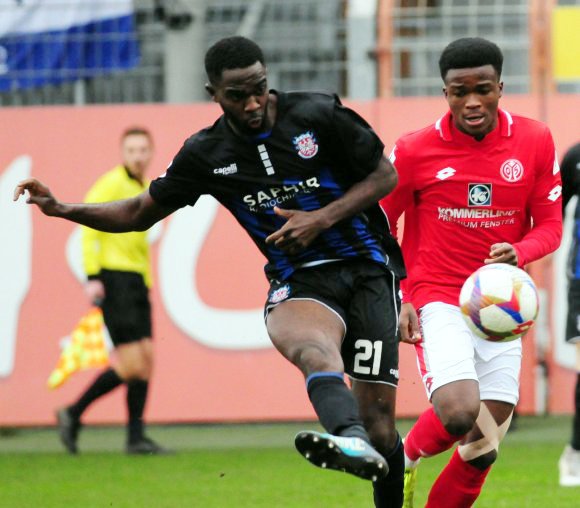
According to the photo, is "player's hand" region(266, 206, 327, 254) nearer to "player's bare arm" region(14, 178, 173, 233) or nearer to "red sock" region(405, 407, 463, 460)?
"player's bare arm" region(14, 178, 173, 233)

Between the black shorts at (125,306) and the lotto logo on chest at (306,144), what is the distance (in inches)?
186

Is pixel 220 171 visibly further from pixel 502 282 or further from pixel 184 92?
pixel 184 92

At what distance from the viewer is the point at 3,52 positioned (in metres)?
12.8

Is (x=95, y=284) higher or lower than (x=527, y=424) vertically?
higher

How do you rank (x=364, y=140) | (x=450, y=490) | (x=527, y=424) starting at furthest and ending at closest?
1. (x=527, y=424)
2. (x=450, y=490)
3. (x=364, y=140)

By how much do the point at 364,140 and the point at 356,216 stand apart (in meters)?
0.38

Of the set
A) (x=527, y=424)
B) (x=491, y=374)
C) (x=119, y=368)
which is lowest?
(x=527, y=424)

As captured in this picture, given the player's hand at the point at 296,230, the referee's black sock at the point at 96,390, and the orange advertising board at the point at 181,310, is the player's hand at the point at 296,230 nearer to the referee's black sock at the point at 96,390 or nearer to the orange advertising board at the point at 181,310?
the referee's black sock at the point at 96,390

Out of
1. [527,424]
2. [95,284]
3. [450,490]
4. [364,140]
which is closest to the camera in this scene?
[364,140]

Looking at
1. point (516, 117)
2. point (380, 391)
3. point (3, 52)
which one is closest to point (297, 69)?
point (3, 52)

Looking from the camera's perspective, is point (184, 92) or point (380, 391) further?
point (184, 92)

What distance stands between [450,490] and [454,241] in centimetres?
119

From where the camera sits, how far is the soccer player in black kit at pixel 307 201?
6141 millimetres

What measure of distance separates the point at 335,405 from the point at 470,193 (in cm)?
162
